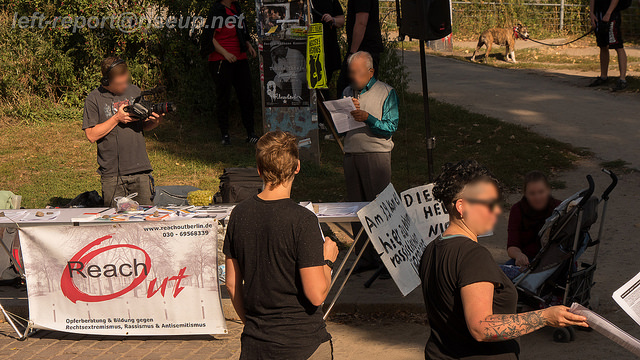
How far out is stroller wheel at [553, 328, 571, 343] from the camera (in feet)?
17.1

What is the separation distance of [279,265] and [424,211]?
333cm

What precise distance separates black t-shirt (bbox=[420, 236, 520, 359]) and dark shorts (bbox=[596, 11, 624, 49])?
470 inches

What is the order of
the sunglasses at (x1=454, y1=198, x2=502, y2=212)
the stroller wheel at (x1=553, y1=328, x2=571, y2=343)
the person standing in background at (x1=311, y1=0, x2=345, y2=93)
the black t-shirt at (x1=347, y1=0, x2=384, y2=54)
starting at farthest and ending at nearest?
the person standing in background at (x1=311, y1=0, x2=345, y2=93) → the black t-shirt at (x1=347, y1=0, x2=384, y2=54) → the stroller wheel at (x1=553, y1=328, x2=571, y2=343) → the sunglasses at (x1=454, y1=198, x2=502, y2=212)

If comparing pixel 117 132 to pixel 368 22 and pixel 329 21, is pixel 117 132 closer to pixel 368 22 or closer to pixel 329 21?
pixel 368 22

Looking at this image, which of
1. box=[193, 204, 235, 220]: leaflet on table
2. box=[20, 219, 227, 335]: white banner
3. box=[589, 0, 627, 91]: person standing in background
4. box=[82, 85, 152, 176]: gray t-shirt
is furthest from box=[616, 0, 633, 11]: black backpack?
box=[20, 219, 227, 335]: white banner

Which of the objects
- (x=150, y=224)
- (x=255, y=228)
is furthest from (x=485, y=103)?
(x=255, y=228)

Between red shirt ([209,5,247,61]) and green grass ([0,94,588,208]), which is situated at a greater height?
red shirt ([209,5,247,61])

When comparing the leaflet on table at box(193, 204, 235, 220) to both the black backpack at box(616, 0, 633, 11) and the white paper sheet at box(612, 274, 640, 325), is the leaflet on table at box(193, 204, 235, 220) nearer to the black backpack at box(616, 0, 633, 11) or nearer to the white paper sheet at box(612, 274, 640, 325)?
the white paper sheet at box(612, 274, 640, 325)

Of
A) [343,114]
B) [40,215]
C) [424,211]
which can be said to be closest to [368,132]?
[343,114]

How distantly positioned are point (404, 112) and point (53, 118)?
273 inches

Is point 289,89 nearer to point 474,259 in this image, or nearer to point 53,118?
point 53,118

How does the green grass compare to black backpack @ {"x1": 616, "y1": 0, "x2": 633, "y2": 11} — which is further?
black backpack @ {"x1": 616, "y1": 0, "x2": 633, "y2": 11}

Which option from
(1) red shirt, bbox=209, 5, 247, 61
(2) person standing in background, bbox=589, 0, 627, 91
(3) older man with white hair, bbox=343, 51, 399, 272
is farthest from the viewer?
(2) person standing in background, bbox=589, 0, 627, 91

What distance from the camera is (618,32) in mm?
13297
